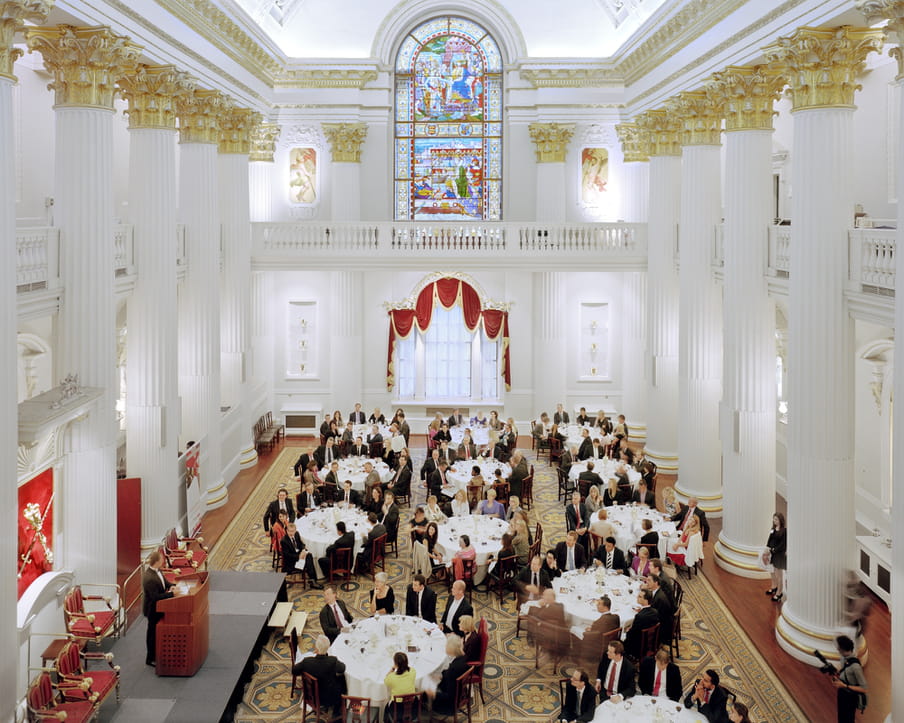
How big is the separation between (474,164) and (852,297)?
13.6m

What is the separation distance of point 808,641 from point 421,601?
4.77 m

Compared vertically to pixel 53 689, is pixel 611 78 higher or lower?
higher

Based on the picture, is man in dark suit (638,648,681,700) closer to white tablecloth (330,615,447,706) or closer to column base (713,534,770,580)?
white tablecloth (330,615,447,706)

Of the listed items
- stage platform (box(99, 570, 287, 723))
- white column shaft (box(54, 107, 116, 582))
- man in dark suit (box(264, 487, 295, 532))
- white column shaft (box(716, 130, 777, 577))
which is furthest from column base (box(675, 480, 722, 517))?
white column shaft (box(54, 107, 116, 582))

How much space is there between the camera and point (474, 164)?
70.8ft

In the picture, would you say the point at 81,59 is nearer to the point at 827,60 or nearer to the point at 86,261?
the point at 86,261

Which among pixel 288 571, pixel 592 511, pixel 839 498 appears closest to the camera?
pixel 839 498

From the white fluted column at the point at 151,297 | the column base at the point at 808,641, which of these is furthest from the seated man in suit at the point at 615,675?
the white fluted column at the point at 151,297

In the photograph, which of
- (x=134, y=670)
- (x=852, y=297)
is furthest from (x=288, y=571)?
(x=852, y=297)

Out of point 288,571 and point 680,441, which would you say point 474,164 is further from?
point 288,571

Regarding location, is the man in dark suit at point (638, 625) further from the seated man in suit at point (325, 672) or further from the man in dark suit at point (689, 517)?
the seated man in suit at point (325, 672)

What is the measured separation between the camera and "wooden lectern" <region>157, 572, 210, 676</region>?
872 cm

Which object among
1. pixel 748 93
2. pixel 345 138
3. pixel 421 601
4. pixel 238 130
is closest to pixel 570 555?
pixel 421 601

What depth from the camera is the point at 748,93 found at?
1199 centimetres
